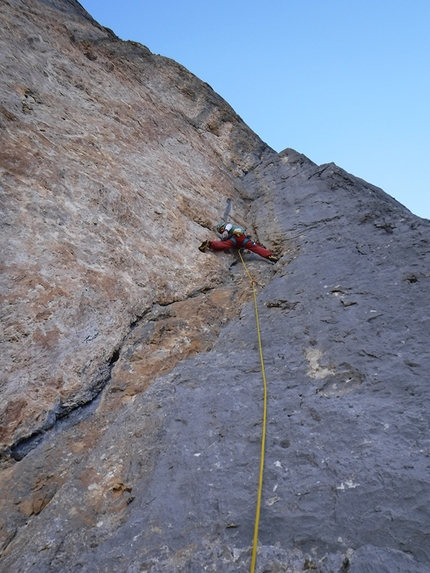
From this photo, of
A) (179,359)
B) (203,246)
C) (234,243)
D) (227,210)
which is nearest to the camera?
(179,359)

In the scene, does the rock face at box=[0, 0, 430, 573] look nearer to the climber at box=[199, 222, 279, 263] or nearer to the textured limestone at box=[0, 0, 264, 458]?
the textured limestone at box=[0, 0, 264, 458]

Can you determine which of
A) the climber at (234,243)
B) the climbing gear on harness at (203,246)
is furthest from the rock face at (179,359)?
the climbing gear on harness at (203,246)

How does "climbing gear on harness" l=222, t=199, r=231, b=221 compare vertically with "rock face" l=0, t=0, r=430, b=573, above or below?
above

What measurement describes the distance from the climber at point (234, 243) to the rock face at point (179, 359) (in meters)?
0.16

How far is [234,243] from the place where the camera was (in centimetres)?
670

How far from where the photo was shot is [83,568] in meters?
2.61

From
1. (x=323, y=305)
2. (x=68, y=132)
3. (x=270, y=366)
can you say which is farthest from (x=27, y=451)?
(x=68, y=132)

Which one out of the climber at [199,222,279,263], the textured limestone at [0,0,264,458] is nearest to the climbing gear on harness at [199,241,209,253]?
the climber at [199,222,279,263]

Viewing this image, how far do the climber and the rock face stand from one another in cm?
16

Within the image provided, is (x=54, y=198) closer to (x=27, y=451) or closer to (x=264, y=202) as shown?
(x=27, y=451)

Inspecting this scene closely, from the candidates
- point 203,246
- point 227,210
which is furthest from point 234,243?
point 227,210

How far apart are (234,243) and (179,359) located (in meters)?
2.71

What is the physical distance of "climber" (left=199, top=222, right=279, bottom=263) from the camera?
647 centimetres

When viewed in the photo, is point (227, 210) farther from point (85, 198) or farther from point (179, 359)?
point (179, 359)
